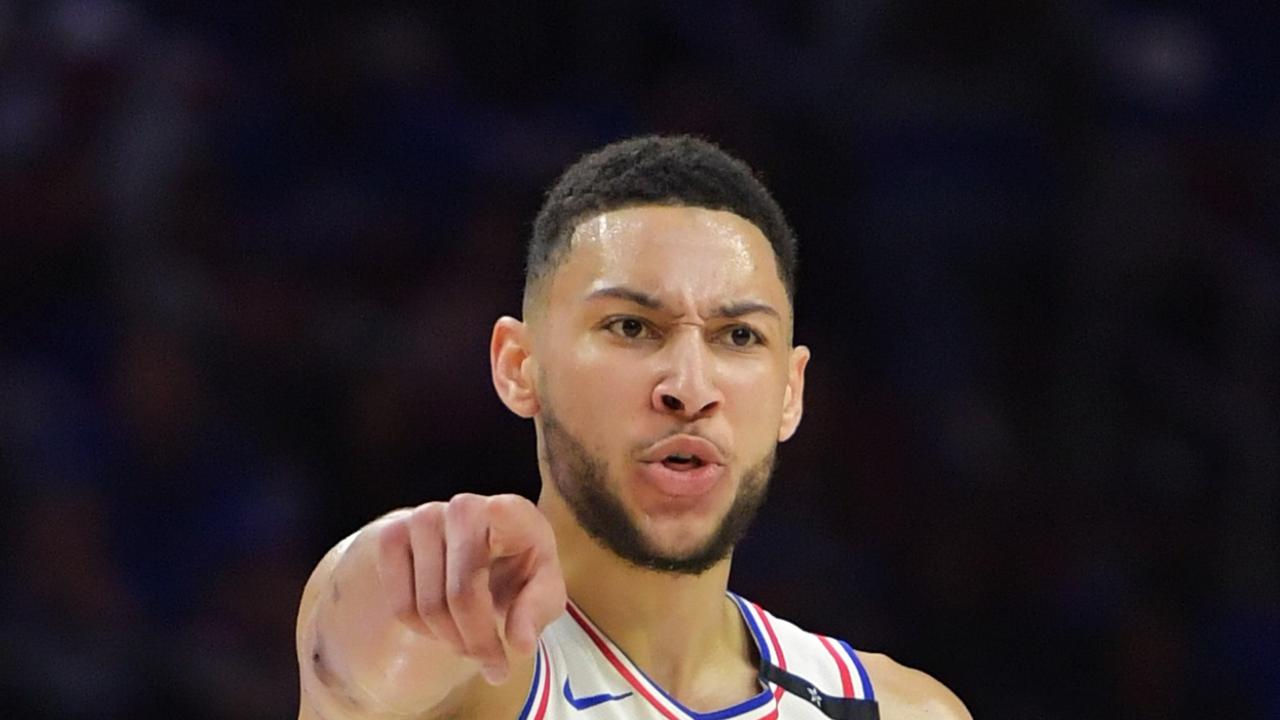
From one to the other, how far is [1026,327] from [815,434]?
3.01 ft

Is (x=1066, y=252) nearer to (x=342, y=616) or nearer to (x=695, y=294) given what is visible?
(x=695, y=294)

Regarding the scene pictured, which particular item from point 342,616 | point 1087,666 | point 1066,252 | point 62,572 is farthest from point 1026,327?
point 342,616

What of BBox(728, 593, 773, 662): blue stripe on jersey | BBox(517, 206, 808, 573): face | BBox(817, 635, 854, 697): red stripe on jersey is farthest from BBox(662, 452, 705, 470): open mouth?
BBox(817, 635, 854, 697): red stripe on jersey

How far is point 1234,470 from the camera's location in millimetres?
6141

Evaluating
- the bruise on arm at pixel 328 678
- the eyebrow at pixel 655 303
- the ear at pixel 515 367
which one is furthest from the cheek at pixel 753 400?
the bruise on arm at pixel 328 678

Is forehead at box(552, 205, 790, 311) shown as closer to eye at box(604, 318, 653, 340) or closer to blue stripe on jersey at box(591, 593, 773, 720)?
eye at box(604, 318, 653, 340)

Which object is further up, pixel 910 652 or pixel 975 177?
pixel 975 177

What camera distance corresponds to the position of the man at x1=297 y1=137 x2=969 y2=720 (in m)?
3.04

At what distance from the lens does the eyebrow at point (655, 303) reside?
10.1ft

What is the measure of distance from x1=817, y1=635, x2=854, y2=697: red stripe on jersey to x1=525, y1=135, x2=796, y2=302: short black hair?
0.74 metres

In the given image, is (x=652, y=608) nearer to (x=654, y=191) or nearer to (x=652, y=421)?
(x=652, y=421)

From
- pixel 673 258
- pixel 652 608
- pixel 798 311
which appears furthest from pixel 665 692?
pixel 798 311

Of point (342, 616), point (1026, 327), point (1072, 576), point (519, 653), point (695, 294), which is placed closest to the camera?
point (519, 653)

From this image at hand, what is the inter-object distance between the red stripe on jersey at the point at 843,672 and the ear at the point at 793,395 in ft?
1.55
